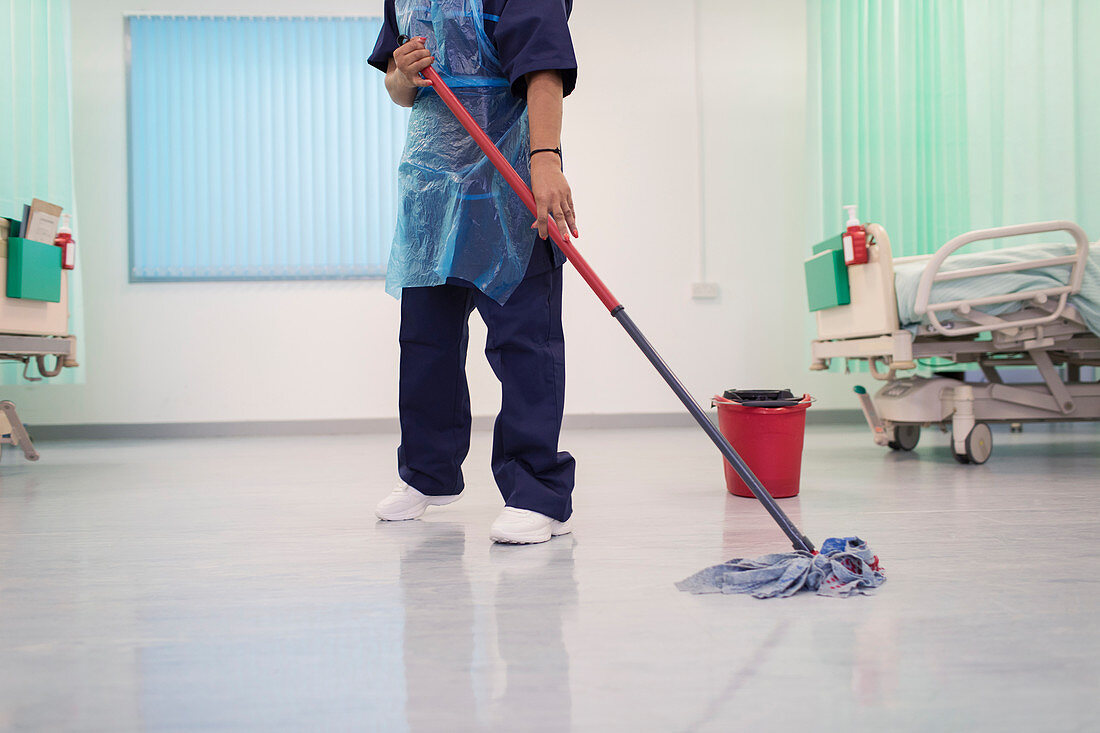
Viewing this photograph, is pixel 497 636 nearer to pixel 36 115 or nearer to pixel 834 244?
pixel 834 244

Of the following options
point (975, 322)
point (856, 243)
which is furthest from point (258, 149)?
point (975, 322)

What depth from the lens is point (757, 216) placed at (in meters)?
4.59

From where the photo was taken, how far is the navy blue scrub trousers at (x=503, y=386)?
1.54 m

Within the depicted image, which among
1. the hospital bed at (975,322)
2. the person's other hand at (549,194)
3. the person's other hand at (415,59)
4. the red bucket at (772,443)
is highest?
the person's other hand at (415,59)

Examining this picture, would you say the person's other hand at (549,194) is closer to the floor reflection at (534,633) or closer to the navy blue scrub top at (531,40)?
the navy blue scrub top at (531,40)

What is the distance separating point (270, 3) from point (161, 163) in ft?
3.40

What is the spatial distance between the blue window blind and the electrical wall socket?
1700 millimetres

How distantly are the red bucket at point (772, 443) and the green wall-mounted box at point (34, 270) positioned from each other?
219cm

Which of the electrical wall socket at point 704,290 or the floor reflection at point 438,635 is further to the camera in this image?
the electrical wall socket at point 704,290

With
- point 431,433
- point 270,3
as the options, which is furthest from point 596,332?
point 431,433

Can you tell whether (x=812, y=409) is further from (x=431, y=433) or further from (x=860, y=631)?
(x=860, y=631)

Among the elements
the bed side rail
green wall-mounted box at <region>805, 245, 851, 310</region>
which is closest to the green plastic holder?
green wall-mounted box at <region>805, 245, 851, 310</region>

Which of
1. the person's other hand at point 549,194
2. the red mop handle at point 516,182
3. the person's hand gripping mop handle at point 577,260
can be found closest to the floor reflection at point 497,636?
the person's hand gripping mop handle at point 577,260

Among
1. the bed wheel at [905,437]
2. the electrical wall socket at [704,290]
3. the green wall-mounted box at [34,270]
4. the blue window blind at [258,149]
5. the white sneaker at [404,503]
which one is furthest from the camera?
the electrical wall socket at [704,290]
